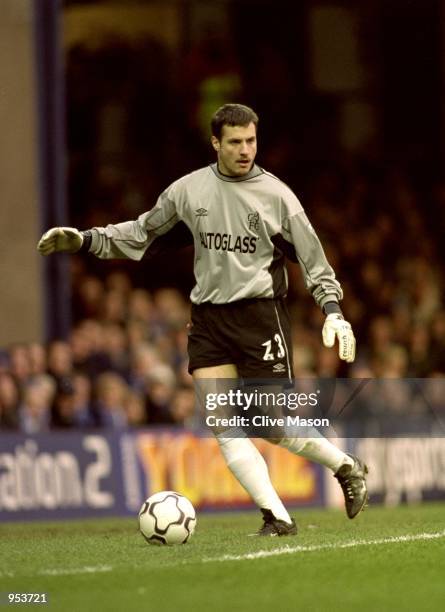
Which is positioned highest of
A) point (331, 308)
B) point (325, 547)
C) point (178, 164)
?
point (178, 164)

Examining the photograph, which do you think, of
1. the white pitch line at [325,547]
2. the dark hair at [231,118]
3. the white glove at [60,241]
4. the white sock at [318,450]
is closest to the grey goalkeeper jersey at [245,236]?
the dark hair at [231,118]

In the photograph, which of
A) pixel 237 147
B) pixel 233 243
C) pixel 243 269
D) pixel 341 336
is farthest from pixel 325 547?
pixel 237 147

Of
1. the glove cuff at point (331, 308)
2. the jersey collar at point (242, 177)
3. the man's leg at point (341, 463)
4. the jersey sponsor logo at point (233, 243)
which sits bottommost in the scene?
the man's leg at point (341, 463)

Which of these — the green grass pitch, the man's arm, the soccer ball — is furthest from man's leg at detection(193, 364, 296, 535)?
the man's arm

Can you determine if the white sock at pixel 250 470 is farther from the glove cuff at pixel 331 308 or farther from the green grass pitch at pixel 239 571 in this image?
the glove cuff at pixel 331 308

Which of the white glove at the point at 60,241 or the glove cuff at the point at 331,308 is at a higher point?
the white glove at the point at 60,241

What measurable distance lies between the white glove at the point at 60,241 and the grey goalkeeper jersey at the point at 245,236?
23.4 inches

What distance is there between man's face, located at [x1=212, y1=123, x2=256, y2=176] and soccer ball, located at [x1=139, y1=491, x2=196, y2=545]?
1.96 meters

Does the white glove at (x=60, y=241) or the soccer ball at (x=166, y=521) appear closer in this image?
the soccer ball at (x=166, y=521)

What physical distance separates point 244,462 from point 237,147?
1.82 m

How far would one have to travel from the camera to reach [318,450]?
9430mm

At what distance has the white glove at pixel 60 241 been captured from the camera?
9344 mm

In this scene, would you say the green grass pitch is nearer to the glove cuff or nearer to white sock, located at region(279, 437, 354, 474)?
white sock, located at region(279, 437, 354, 474)

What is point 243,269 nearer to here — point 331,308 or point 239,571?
point 331,308
